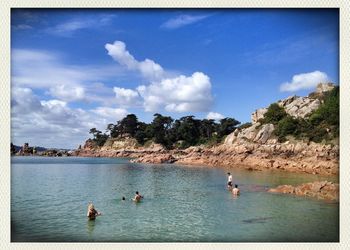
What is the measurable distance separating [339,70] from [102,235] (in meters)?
9.09

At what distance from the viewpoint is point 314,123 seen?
3956 cm

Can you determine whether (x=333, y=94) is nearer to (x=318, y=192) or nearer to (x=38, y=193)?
(x=318, y=192)

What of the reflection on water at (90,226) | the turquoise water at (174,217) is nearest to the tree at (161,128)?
the turquoise water at (174,217)

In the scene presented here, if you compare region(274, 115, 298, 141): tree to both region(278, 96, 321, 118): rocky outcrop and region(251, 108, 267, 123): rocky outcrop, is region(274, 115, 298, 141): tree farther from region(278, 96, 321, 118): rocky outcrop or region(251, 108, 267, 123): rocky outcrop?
A: region(251, 108, 267, 123): rocky outcrop

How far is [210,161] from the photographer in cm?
4338

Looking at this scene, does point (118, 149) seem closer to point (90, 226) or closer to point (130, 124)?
point (130, 124)

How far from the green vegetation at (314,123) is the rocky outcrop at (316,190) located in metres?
16.6

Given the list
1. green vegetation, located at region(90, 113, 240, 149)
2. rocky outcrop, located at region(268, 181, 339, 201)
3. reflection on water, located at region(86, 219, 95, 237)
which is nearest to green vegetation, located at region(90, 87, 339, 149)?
green vegetation, located at region(90, 113, 240, 149)

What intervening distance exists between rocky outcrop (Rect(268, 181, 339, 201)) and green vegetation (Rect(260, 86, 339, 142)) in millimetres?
16590

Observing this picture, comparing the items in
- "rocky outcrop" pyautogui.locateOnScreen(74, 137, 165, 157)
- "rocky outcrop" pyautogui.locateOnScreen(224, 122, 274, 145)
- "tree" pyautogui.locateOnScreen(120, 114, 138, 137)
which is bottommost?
"rocky outcrop" pyautogui.locateOnScreen(74, 137, 165, 157)

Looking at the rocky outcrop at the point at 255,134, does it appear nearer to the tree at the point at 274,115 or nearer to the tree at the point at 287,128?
the tree at the point at 274,115

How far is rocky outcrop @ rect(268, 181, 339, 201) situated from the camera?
1680 cm

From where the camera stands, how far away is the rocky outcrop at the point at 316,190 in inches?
661
